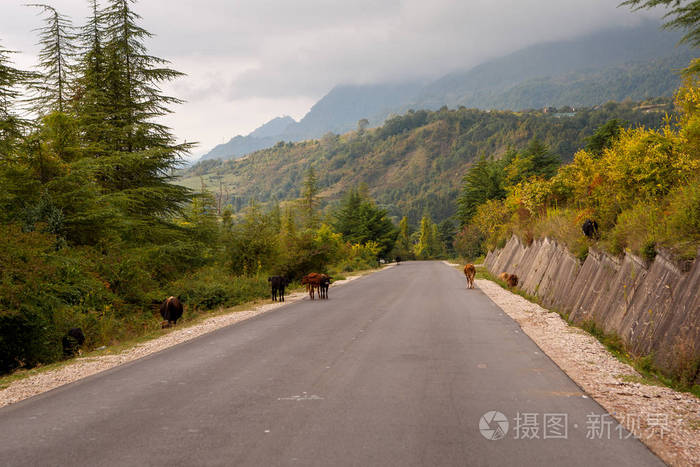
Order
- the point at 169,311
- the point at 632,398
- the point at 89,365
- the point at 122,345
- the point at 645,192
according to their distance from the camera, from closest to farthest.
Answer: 1. the point at 632,398
2. the point at 89,365
3. the point at 122,345
4. the point at 645,192
5. the point at 169,311

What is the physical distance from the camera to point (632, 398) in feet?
18.7

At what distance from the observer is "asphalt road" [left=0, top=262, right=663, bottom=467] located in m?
4.13

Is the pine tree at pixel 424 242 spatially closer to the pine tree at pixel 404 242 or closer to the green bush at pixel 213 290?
the pine tree at pixel 404 242

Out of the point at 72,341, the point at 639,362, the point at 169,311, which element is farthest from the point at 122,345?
the point at 639,362

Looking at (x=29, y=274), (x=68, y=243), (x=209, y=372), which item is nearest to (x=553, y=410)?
(x=209, y=372)

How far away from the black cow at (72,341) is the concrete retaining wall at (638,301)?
12325 mm

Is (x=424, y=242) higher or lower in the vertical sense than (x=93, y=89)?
lower

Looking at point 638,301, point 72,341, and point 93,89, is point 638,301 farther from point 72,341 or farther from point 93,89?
point 93,89

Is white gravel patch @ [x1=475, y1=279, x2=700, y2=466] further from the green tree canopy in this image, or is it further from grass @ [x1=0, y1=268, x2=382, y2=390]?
the green tree canopy

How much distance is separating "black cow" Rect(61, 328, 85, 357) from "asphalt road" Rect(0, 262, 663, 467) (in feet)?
11.4

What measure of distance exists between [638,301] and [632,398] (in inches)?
130

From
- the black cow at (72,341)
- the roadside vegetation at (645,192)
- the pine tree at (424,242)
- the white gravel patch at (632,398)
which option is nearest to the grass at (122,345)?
the black cow at (72,341)

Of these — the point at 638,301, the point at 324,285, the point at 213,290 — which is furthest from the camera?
→ the point at 324,285

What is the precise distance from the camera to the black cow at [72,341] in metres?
10.9
